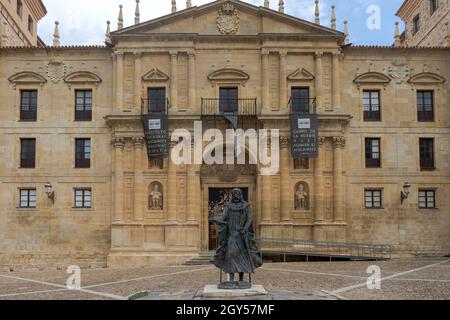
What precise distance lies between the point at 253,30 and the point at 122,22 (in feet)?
22.8

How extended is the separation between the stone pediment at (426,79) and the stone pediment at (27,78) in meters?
19.7

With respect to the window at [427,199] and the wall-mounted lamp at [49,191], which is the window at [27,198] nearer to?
the wall-mounted lamp at [49,191]

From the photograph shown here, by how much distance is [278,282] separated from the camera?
67.7ft

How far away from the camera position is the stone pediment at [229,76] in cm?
3231

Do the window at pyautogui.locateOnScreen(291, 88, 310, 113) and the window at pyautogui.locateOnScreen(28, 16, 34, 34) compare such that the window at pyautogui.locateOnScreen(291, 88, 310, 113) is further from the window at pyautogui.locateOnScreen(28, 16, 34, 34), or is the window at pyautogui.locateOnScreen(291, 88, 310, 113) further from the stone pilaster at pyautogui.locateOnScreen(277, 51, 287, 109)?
the window at pyautogui.locateOnScreen(28, 16, 34, 34)

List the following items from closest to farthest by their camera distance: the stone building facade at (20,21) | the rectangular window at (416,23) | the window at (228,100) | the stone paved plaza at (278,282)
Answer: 1. the stone paved plaza at (278,282)
2. the window at (228,100)
3. the stone building facade at (20,21)
4. the rectangular window at (416,23)

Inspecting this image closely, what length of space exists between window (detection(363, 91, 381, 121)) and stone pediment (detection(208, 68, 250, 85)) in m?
6.50

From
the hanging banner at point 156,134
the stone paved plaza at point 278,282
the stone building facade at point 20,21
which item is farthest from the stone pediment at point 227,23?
the stone paved plaza at point 278,282

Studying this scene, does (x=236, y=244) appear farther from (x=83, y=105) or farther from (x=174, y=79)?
(x=83, y=105)

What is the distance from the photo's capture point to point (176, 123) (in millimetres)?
31516

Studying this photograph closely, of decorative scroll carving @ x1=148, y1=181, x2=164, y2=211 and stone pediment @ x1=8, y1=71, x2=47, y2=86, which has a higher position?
stone pediment @ x1=8, y1=71, x2=47, y2=86

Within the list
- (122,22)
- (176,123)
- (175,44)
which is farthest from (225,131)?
(122,22)

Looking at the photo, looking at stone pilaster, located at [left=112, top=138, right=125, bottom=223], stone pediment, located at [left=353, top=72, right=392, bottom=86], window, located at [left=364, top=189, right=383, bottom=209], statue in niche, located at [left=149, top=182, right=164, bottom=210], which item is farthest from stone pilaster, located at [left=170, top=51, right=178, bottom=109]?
window, located at [left=364, top=189, right=383, bottom=209]

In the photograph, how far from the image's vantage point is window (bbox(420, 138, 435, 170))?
107 ft
